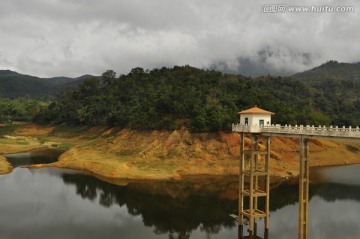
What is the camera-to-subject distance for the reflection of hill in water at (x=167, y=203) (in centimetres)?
4338

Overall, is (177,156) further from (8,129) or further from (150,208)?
(8,129)

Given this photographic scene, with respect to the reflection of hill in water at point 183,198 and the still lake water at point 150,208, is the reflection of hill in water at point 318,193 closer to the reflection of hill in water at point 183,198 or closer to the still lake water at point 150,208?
the reflection of hill in water at point 183,198

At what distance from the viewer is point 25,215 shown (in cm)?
4572

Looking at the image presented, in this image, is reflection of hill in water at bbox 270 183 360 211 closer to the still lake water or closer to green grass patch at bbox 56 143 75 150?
the still lake water

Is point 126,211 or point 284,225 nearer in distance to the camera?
point 284,225

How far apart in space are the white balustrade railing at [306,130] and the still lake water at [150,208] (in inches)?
469

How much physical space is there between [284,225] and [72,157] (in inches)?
2254

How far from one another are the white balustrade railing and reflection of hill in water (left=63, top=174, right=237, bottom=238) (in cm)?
1234

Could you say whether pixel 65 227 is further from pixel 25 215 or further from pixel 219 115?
pixel 219 115

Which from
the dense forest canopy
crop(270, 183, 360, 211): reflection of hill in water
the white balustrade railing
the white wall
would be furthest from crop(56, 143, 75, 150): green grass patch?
the white wall

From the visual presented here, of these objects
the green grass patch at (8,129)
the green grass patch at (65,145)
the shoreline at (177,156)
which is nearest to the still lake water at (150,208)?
the shoreline at (177,156)

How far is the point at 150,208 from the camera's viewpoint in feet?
165

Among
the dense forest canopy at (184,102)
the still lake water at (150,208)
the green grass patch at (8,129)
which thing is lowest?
the still lake water at (150,208)

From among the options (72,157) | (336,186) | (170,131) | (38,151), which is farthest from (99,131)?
(336,186)
